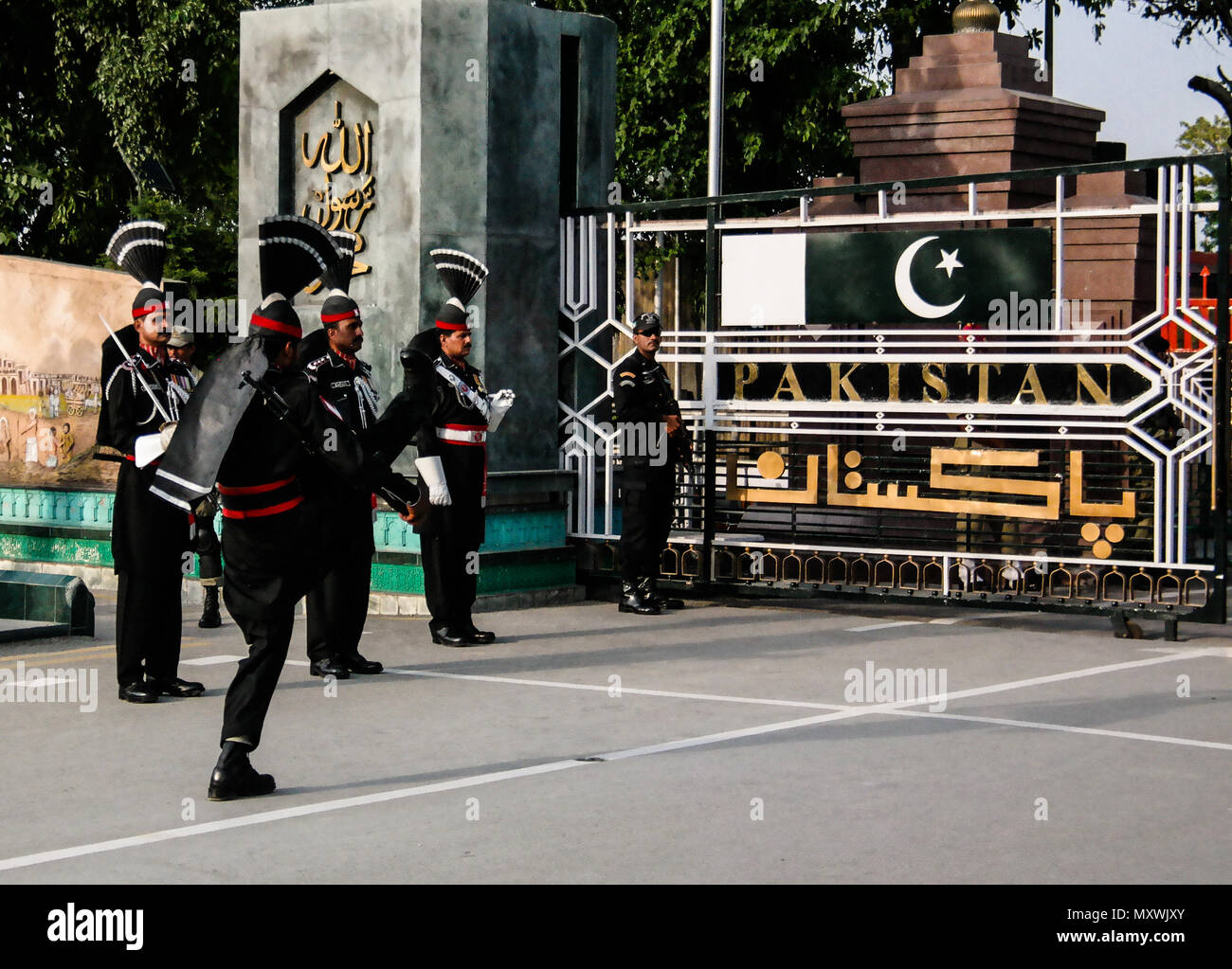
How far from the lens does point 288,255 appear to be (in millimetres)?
7289

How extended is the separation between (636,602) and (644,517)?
23.7 inches

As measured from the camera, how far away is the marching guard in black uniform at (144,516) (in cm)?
924

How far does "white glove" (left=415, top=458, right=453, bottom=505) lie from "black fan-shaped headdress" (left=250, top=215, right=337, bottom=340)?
3.05 metres

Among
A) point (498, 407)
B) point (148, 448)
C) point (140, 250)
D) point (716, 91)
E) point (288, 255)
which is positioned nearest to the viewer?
point (288, 255)

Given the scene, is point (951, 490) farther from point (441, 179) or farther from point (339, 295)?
point (339, 295)

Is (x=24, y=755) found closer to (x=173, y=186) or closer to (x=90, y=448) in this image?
(x=90, y=448)

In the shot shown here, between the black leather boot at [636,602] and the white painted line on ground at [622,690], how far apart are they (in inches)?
109

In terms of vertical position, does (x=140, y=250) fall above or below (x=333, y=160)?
below

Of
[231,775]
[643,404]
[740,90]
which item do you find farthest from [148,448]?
→ [740,90]

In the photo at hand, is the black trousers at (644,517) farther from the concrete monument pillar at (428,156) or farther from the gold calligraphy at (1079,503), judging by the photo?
the gold calligraphy at (1079,503)

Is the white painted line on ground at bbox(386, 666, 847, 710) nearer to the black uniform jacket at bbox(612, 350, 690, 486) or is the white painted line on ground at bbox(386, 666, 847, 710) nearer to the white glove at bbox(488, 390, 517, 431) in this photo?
the white glove at bbox(488, 390, 517, 431)

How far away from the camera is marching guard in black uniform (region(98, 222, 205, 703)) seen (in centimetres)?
924

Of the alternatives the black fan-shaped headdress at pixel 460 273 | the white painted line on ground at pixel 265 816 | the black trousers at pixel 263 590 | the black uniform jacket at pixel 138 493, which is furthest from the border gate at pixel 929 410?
the black trousers at pixel 263 590
